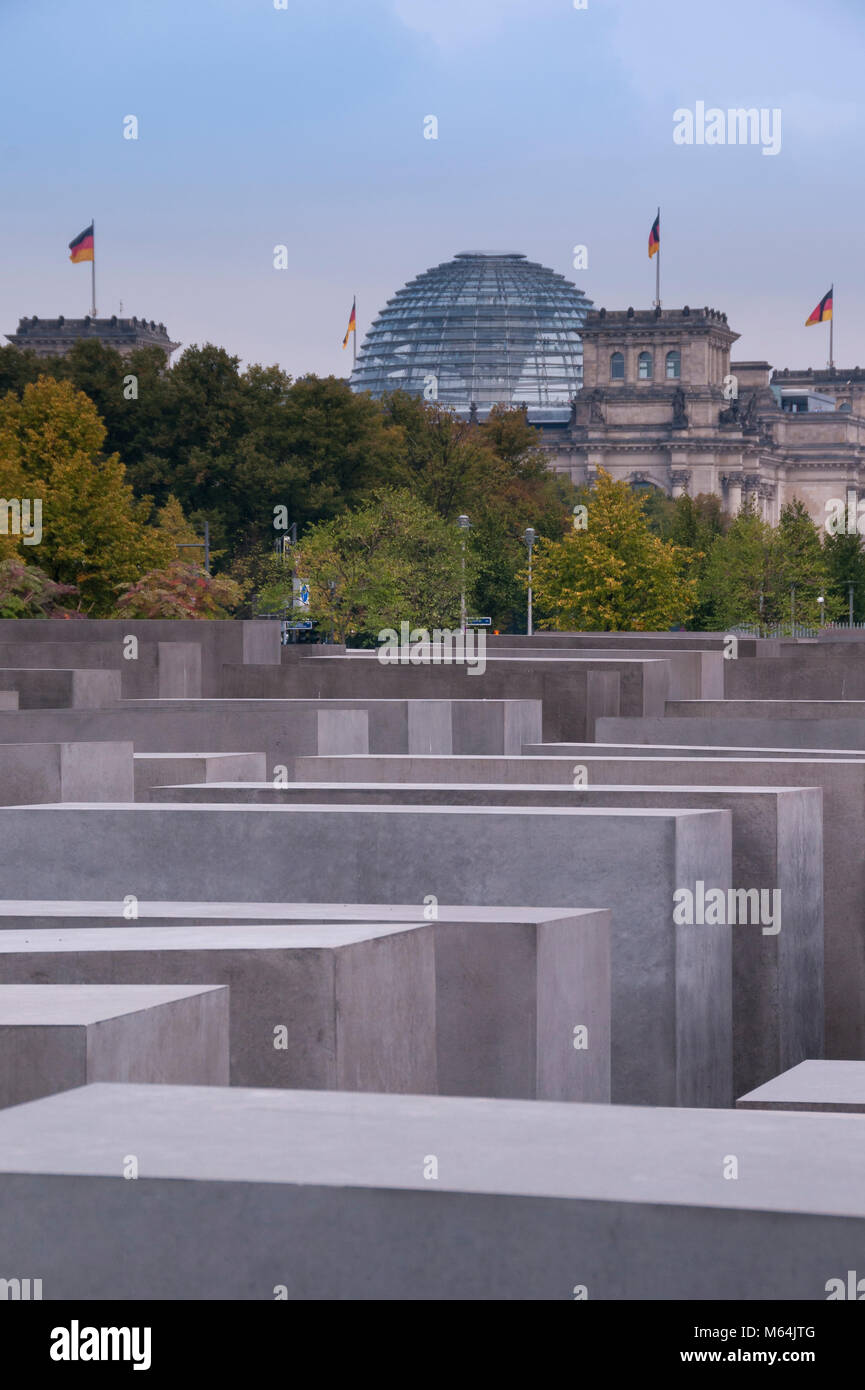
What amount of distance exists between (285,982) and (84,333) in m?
119

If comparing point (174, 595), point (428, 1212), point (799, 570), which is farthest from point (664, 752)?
point (799, 570)

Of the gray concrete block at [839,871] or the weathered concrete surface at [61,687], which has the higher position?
the weathered concrete surface at [61,687]

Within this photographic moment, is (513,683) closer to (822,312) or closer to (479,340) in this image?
(822,312)

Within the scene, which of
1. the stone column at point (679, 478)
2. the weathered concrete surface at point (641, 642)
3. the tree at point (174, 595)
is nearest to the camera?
the weathered concrete surface at point (641, 642)

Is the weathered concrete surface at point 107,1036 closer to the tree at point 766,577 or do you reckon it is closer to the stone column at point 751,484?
the tree at point 766,577

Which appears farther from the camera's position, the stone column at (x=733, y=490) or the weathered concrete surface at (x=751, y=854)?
the stone column at (x=733, y=490)

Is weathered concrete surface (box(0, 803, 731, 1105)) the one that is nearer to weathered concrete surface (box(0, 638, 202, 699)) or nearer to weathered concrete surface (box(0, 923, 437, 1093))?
weathered concrete surface (box(0, 923, 437, 1093))

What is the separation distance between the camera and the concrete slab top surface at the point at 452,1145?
383 centimetres

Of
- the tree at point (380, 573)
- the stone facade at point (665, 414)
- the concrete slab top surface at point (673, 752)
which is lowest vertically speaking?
the concrete slab top surface at point (673, 752)

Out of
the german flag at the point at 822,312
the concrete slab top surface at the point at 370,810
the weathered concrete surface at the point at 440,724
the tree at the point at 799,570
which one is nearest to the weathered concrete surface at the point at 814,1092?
the concrete slab top surface at the point at 370,810

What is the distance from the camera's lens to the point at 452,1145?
419cm

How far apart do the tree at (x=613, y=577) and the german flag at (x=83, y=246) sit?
77.8 feet
